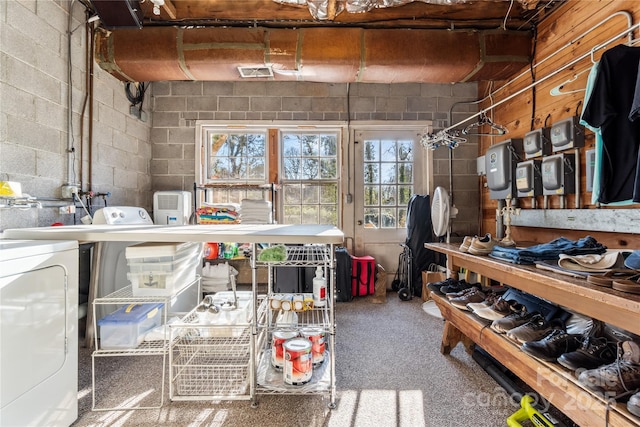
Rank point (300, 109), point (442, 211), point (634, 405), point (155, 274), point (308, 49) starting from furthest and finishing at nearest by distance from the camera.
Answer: point (300, 109) → point (442, 211) → point (308, 49) → point (155, 274) → point (634, 405)

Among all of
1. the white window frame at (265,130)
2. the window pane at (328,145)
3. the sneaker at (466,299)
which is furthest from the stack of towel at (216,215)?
the sneaker at (466,299)

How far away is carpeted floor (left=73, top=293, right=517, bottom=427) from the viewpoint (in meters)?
1.37

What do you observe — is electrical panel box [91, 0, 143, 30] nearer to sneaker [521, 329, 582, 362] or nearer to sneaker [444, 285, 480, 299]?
sneaker [444, 285, 480, 299]

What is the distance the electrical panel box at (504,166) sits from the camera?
2.68 m

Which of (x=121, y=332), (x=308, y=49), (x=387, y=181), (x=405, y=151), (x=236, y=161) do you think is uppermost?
(x=308, y=49)

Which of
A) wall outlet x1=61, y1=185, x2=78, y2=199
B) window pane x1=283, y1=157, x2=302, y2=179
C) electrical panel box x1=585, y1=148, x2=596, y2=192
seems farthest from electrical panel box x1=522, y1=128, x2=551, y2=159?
wall outlet x1=61, y1=185, x2=78, y2=199

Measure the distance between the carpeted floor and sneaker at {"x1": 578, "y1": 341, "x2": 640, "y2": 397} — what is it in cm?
56

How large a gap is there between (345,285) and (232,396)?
1792mm

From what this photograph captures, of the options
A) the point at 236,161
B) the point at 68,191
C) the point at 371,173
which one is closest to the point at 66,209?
the point at 68,191

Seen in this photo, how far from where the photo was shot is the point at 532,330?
130 cm

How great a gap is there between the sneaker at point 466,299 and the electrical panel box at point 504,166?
4.51 ft

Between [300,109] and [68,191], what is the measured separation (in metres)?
2.35

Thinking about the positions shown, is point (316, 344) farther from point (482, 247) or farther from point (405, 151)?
point (405, 151)

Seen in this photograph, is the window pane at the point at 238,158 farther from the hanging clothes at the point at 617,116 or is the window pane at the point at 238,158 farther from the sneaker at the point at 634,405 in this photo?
the sneaker at the point at 634,405
